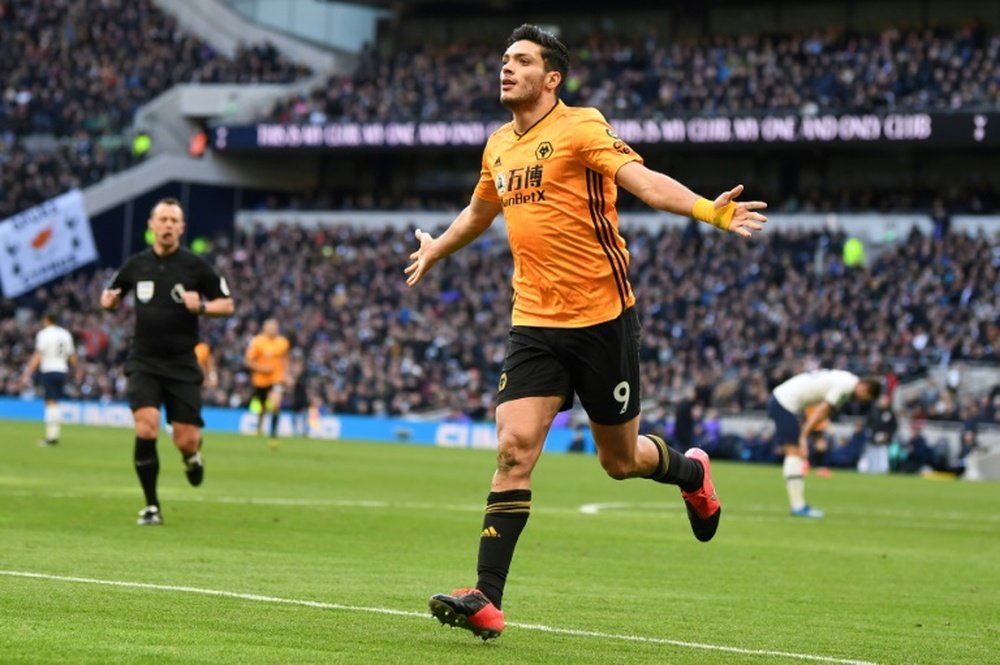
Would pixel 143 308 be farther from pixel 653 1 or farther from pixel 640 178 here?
pixel 653 1

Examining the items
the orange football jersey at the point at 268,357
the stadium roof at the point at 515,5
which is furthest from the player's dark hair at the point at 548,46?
the stadium roof at the point at 515,5

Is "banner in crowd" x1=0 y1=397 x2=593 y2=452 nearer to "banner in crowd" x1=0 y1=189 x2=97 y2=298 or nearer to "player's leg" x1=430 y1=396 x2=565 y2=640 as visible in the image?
"banner in crowd" x1=0 y1=189 x2=97 y2=298

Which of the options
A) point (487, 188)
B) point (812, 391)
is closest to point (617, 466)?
point (487, 188)

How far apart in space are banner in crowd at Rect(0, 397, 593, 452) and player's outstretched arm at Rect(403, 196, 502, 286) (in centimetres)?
3191

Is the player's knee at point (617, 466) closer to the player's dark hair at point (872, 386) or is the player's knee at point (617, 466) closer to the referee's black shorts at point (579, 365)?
the referee's black shorts at point (579, 365)

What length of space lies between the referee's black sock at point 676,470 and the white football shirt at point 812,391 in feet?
37.2

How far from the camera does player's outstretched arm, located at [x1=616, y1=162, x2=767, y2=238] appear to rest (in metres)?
7.89

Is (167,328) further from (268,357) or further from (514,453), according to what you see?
(268,357)

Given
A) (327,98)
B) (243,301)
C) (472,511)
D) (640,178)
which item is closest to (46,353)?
(472,511)

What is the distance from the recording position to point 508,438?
8453 millimetres

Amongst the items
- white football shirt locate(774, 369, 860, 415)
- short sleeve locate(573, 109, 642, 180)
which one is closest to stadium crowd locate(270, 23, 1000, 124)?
white football shirt locate(774, 369, 860, 415)

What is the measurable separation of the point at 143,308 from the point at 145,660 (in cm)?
833

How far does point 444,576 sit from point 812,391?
1046cm

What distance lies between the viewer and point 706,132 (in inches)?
2050
